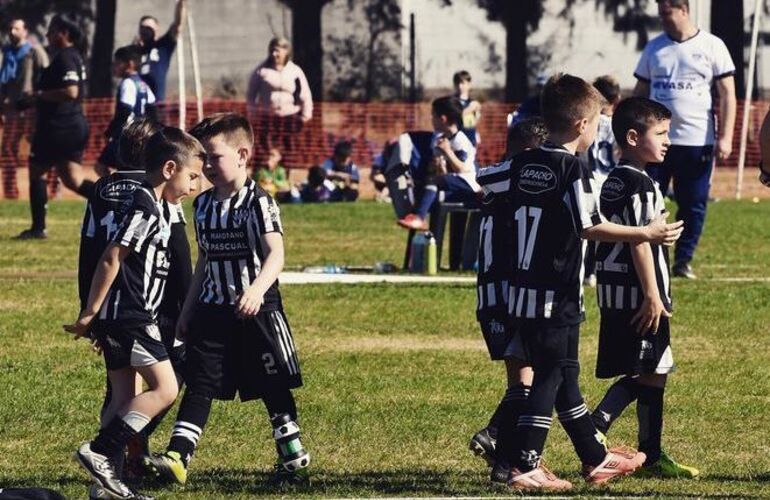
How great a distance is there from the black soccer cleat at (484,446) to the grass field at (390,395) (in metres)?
0.08

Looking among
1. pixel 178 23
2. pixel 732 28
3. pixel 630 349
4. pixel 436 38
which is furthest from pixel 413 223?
pixel 436 38

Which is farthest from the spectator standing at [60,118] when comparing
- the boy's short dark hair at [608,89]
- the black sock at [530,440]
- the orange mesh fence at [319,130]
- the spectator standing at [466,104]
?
the black sock at [530,440]

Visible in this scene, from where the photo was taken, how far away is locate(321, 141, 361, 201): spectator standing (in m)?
25.5

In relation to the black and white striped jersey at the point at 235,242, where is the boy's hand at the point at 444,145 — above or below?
below

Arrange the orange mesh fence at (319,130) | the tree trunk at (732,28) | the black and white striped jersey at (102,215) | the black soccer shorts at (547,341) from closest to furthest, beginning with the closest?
the black soccer shorts at (547,341)
the black and white striped jersey at (102,215)
the orange mesh fence at (319,130)
the tree trunk at (732,28)

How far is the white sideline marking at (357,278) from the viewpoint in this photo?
14859 millimetres

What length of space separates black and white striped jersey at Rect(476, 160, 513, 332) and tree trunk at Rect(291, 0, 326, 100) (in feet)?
93.9

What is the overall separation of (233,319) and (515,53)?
97.6 ft

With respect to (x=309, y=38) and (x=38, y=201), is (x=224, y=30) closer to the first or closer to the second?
(x=309, y=38)

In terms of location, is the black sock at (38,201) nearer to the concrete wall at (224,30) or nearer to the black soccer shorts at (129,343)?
the black soccer shorts at (129,343)

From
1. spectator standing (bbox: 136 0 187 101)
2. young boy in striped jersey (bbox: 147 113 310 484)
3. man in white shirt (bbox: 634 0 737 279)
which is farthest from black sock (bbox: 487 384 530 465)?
spectator standing (bbox: 136 0 187 101)

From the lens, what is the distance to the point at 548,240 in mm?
7402

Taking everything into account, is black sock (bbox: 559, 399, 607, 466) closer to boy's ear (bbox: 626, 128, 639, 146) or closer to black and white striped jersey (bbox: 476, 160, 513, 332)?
black and white striped jersey (bbox: 476, 160, 513, 332)

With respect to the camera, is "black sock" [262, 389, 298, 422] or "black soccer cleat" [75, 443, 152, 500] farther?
"black sock" [262, 389, 298, 422]
